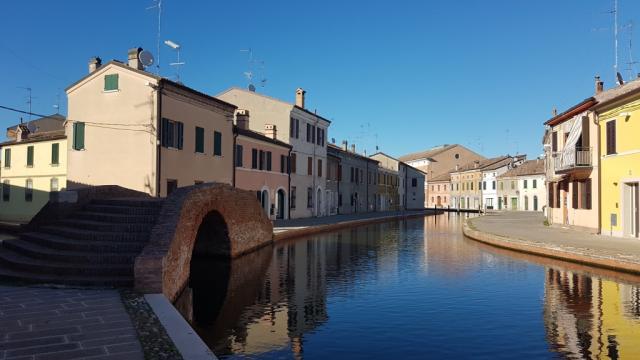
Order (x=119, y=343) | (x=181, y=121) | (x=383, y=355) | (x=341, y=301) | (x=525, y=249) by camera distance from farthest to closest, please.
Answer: (x=181, y=121), (x=525, y=249), (x=341, y=301), (x=383, y=355), (x=119, y=343)

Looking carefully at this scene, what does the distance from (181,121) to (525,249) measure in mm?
16940

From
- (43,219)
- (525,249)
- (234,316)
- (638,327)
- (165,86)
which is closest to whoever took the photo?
(638,327)

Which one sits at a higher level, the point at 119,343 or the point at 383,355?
the point at 119,343

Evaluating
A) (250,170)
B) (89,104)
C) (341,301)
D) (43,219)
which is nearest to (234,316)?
(341,301)

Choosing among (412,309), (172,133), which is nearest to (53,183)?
(172,133)

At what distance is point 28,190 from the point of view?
1265 inches

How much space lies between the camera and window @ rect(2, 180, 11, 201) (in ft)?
109

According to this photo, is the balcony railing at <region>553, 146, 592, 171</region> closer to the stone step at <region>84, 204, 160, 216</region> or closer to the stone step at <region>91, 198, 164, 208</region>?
the stone step at <region>91, 198, 164, 208</region>

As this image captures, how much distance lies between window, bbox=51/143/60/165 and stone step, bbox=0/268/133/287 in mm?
22411

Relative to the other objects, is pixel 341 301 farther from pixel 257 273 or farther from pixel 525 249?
pixel 525 249

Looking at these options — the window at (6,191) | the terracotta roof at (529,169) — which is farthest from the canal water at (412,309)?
the terracotta roof at (529,169)

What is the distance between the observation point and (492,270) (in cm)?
1673

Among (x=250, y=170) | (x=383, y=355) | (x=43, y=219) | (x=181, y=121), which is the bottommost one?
(x=383, y=355)

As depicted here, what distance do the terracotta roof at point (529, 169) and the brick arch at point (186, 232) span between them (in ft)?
175
